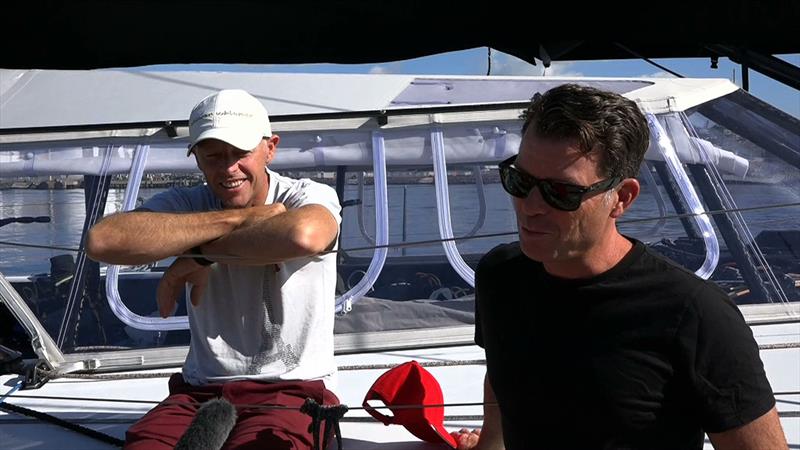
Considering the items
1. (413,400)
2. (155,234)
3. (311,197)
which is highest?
(311,197)

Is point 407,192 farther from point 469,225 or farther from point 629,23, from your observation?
point 629,23

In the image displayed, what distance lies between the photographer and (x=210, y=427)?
2.26 metres

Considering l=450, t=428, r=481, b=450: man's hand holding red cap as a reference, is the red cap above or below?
above

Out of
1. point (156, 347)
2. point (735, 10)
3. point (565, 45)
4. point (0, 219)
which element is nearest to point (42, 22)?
point (0, 219)

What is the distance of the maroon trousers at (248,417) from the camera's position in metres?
2.33

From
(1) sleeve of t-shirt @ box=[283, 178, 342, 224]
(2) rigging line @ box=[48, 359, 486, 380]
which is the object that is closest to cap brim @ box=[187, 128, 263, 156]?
(1) sleeve of t-shirt @ box=[283, 178, 342, 224]

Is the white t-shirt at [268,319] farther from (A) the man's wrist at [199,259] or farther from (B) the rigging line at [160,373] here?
(B) the rigging line at [160,373]

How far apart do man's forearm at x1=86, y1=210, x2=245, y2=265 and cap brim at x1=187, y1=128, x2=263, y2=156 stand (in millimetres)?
177

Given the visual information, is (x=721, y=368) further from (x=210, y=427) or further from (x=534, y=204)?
(x=210, y=427)

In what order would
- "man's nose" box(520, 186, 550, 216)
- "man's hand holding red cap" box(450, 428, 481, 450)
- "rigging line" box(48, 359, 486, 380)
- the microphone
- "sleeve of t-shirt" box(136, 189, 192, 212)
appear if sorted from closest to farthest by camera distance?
"man's nose" box(520, 186, 550, 216), the microphone, "man's hand holding red cap" box(450, 428, 481, 450), "sleeve of t-shirt" box(136, 189, 192, 212), "rigging line" box(48, 359, 486, 380)

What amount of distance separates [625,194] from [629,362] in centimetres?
31

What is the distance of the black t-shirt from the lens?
1.72m

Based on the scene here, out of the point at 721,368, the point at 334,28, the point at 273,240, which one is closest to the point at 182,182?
the point at 334,28

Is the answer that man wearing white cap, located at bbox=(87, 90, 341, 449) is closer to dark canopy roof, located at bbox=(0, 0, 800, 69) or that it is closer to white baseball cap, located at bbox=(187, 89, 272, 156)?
white baseball cap, located at bbox=(187, 89, 272, 156)
